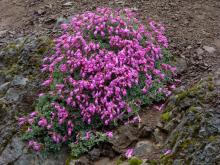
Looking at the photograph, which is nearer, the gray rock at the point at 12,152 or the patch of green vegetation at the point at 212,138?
the patch of green vegetation at the point at 212,138

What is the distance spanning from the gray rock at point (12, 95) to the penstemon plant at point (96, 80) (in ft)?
2.03

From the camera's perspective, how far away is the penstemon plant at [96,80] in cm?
693

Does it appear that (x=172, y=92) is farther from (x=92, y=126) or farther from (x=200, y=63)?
(x=92, y=126)

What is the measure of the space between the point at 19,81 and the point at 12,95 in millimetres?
335

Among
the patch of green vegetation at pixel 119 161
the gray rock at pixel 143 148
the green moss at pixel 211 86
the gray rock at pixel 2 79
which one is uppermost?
the green moss at pixel 211 86

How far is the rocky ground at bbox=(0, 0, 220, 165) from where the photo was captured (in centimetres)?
561

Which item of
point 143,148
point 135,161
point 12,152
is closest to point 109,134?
point 143,148

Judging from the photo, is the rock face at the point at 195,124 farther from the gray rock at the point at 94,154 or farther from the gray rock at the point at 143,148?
the gray rock at the point at 94,154

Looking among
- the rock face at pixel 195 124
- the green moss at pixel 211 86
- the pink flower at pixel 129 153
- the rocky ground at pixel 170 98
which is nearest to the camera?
the rock face at pixel 195 124

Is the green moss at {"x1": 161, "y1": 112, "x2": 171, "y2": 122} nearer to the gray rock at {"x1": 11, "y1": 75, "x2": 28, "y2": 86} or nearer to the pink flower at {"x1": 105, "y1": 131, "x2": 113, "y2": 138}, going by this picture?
the pink flower at {"x1": 105, "y1": 131, "x2": 113, "y2": 138}

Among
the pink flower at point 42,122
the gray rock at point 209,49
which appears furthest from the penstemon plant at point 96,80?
the gray rock at point 209,49

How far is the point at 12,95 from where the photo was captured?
7957mm

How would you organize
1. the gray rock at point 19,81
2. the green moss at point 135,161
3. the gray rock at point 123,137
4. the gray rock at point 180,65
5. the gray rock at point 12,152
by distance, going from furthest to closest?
the gray rock at point 19,81, the gray rock at point 180,65, the gray rock at point 12,152, the gray rock at point 123,137, the green moss at point 135,161

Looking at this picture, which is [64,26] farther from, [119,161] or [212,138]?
[212,138]
